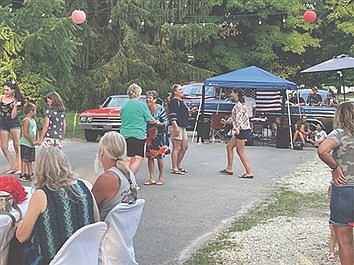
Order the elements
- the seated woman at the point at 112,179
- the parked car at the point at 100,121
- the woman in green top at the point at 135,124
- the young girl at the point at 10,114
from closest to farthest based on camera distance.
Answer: the seated woman at the point at 112,179
the woman in green top at the point at 135,124
the young girl at the point at 10,114
the parked car at the point at 100,121

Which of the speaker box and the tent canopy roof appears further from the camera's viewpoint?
the tent canopy roof

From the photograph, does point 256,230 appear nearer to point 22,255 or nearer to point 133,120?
point 133,120

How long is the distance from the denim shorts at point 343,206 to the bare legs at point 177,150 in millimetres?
6902

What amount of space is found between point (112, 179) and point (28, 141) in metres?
6.10

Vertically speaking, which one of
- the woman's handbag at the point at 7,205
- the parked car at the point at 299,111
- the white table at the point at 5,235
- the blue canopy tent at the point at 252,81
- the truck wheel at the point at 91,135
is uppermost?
the blue canopy tent at the point at 252,81

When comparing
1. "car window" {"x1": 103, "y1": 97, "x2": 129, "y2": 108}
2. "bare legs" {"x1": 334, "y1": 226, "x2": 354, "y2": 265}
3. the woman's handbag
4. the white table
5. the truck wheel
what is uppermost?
"car window" {"x1": 103, "y1": 97, "x2": 129, "y2": 108}

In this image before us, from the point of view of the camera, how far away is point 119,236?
4.55 metres

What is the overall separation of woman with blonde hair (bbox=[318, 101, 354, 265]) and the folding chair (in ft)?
47.2

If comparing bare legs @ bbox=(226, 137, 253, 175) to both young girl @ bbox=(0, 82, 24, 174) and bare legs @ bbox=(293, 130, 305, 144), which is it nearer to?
young girl @ bbox=(0, 82, 24, 174)

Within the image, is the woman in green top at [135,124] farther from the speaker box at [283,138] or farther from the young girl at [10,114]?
the speaker box at [283,138]

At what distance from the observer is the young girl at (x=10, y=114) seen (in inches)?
407

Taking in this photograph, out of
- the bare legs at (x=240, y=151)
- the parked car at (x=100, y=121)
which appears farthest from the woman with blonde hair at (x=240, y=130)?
the parked car at (x=100, y=121)

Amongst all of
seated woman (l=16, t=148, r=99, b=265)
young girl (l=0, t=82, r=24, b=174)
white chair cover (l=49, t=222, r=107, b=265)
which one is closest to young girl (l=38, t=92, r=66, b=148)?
young girl (l=0, t=82, r=24, b=174)

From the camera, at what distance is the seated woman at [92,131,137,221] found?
4.68 metres
